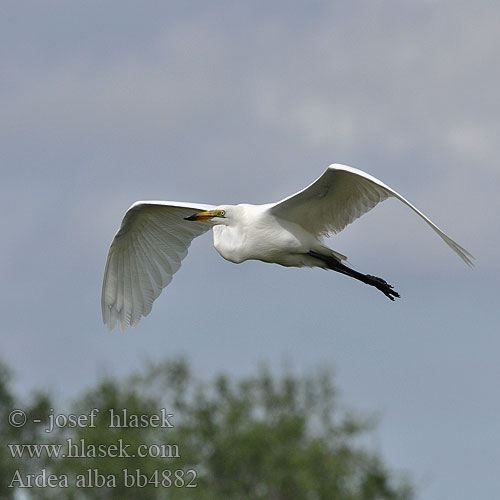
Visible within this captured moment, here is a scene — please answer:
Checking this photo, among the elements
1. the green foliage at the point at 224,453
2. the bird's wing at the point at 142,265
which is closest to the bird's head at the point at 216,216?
the bird's wing at the point at 142,265

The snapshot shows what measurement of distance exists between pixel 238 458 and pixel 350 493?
358 cm

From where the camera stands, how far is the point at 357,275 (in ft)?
53.1

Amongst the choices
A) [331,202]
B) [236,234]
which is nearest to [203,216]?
[236,234]

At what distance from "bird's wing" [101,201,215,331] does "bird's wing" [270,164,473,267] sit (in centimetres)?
211

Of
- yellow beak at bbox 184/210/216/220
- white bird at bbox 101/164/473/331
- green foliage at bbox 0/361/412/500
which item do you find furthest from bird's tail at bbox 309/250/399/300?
green foliage at bbox 0/361/412/500

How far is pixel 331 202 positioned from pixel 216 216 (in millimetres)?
1357

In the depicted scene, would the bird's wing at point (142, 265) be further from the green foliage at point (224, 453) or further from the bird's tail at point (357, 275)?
the green foliage at point (224, 453)

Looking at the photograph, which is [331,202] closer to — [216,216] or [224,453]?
[216,216]

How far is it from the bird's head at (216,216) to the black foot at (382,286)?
1.86 metres

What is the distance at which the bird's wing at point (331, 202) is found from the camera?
14.9 meters

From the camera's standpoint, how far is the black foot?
16.3m

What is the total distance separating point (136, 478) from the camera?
4159cm

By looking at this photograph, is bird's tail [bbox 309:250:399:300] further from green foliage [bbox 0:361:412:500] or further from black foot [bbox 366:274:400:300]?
green foliage [bbox 0:361:412:500]

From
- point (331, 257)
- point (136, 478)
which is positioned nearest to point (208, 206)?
point (331, 257)
